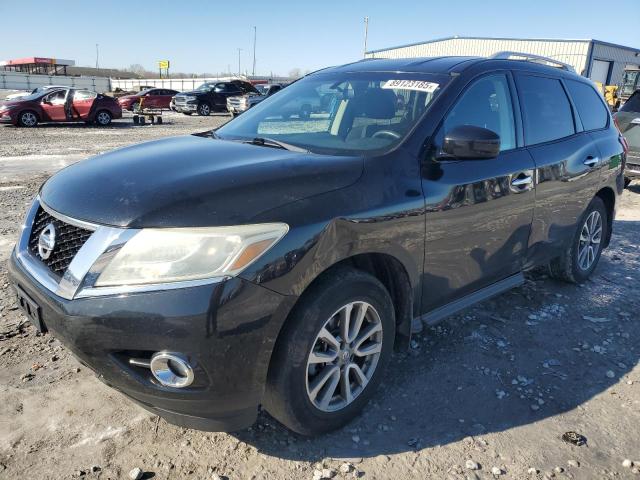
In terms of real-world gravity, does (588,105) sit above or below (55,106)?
above

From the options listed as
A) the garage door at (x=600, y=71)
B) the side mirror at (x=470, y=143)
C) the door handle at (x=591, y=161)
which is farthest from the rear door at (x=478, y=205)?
the garage door at (x=600, y=71)

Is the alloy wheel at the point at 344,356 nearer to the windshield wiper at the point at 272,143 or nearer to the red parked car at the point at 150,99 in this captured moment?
the windshield wiper at the point at 272,143

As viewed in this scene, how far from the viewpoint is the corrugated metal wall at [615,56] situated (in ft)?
131

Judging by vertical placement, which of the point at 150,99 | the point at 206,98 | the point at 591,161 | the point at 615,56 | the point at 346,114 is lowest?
the point at 150,99

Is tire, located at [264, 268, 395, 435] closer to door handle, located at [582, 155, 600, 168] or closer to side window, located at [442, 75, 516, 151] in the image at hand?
side window, located at [442, 75, 516, 151]

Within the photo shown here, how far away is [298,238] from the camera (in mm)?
2156

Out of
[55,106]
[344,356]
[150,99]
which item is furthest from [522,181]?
[150,99]

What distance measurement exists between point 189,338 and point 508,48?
44.0 meters

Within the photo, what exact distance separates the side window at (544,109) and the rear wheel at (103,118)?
1948cm

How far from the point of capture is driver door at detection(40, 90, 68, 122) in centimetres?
1891

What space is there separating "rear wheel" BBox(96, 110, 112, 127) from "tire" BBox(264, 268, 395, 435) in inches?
799

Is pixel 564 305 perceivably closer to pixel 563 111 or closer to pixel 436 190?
pixel 563 111

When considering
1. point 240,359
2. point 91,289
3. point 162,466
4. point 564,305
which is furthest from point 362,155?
point 564,305

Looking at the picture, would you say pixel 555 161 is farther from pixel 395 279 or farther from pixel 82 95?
pixel 82 95
